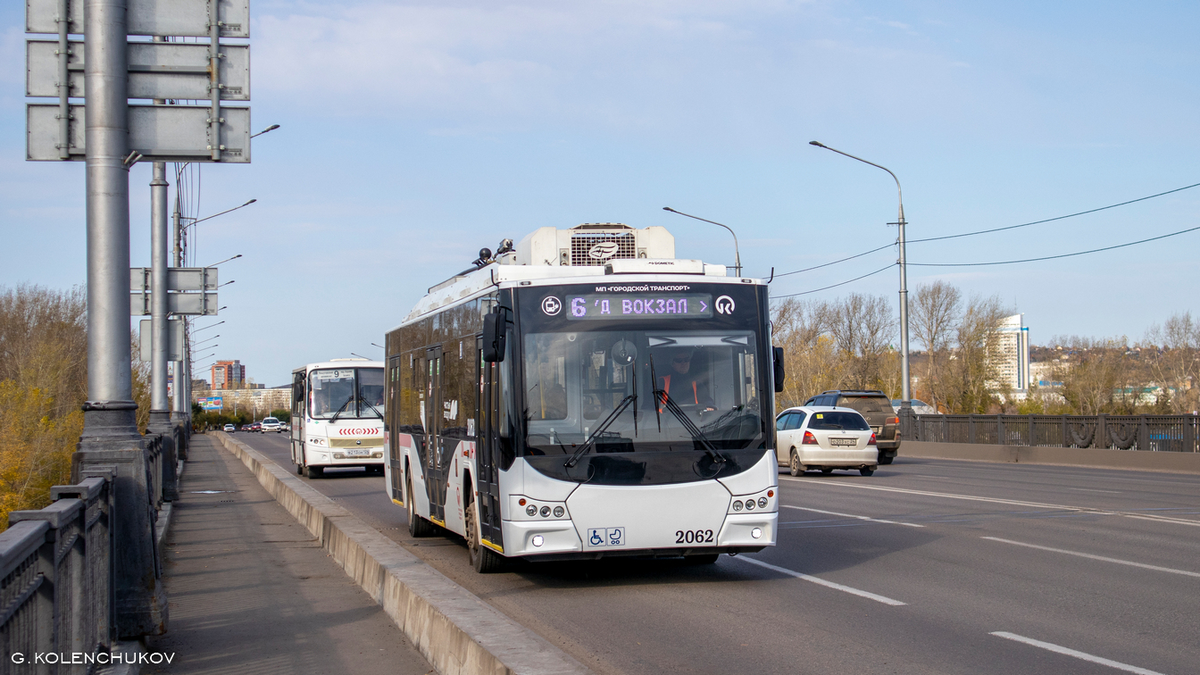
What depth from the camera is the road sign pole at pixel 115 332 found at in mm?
7910

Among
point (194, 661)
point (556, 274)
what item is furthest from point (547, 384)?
point (194, 661)

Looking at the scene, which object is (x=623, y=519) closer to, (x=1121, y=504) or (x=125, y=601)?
(x=125, y=601)

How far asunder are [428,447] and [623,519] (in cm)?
439

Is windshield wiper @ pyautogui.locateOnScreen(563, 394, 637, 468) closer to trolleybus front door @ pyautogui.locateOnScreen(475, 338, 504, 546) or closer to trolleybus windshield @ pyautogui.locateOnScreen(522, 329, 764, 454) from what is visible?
trolleybus windshield @ pyautogui.locateOnScreen(522, 329, 764, 454)

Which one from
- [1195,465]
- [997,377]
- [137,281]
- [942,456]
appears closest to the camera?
[137,281]

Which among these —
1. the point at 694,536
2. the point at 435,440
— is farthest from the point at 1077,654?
the point at 435,440

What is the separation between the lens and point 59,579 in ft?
16.4

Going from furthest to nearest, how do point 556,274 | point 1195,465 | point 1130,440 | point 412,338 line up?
point 1130,440 < point 1195,465 < point 412,338 < point 556,274

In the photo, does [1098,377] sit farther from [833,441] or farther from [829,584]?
[829,584]

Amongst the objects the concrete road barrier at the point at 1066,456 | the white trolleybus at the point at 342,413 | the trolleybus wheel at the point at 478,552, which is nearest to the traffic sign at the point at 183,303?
the white trolleybus at the point at 342,413

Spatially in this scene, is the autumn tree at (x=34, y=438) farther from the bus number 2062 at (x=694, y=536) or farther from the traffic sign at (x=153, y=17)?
the bus number 2062 at (x=694, y=536)

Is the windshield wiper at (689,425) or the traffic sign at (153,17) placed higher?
the traffic sign at (153,17)

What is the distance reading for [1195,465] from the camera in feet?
88.4

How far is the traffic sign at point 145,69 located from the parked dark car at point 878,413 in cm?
2215
